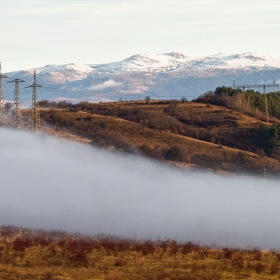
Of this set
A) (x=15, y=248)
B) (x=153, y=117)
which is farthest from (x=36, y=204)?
(x=153, y=117)

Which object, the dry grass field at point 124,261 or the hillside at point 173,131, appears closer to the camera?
the dry grass field at point 124,261

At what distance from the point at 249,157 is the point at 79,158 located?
103ft

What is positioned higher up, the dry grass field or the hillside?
the hillside

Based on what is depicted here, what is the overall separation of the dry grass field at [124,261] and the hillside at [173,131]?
72764mm

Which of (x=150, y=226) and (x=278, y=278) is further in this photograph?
(x=150, y=226)

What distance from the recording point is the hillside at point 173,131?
122 metres

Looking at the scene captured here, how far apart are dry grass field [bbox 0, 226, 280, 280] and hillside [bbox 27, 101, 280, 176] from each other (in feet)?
239

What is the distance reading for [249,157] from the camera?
124 metres

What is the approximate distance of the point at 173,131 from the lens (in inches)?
5915

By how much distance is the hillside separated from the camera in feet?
401

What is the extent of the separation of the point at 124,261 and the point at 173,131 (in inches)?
4460

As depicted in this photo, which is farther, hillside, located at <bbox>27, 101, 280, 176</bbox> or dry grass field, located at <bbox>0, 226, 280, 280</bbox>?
hillside, located at <bbox>27, 101, 280, 176</bbox>

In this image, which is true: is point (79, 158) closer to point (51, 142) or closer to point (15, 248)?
point (51, 142)

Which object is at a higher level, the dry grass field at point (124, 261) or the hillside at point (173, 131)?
the hillside at point (173, 131)
